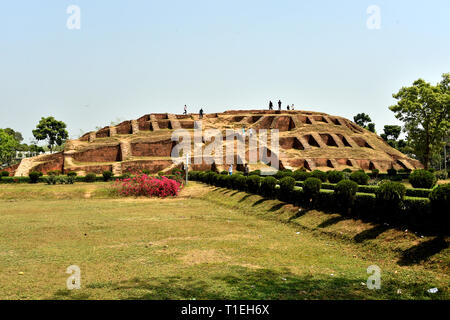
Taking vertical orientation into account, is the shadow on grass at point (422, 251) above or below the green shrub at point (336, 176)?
below

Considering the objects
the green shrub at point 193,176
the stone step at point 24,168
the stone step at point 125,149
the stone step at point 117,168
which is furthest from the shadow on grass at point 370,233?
the stone step at point 24,168

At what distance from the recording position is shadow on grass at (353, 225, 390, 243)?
7.77 metres

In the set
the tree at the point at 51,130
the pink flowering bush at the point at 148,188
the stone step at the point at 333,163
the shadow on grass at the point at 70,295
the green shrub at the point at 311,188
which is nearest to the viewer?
the shadow on grass at the point at 70,295

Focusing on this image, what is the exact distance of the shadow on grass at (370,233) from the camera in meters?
7.77

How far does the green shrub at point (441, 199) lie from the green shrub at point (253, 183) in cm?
868

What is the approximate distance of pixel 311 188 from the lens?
11008 millimetres

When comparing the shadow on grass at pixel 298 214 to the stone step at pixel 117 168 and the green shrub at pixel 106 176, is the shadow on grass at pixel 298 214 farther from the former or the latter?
the stone step at pixel 117 168

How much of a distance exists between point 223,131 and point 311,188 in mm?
29304

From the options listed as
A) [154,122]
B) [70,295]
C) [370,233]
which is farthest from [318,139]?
[70,295]

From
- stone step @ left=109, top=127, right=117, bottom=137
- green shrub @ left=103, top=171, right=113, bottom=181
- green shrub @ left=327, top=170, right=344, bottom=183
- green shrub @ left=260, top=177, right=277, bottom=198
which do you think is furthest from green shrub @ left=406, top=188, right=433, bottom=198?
stone step @ left=109, top=127, right=117, bottom=137

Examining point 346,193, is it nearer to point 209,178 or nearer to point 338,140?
point 209,178

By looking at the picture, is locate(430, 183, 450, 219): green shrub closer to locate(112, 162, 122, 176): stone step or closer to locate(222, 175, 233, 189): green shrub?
locate(222, 175, 233, 189): green shrub
